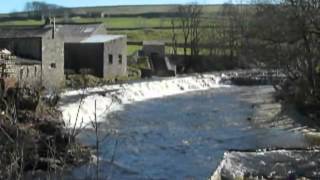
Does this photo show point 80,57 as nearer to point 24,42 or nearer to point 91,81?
point 91,81

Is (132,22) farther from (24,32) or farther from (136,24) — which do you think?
(24,32)

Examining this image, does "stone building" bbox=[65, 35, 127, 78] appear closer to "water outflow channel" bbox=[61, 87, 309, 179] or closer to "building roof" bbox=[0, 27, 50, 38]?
"building roof" bbox=[0, 27, 50, 38]

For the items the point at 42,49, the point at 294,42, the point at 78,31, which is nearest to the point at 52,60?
the point at 42,49

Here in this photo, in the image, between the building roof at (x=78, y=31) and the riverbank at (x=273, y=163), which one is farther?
the building roof at (x=78, y=31)

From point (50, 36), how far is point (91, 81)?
15.7 feet

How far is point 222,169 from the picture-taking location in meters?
18.4

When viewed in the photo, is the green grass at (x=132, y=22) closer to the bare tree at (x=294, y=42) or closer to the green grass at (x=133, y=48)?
the green grass at (x=133, y=48)

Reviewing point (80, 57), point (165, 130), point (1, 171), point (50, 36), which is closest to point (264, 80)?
point (80, 57)

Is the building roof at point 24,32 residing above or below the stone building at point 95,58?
above

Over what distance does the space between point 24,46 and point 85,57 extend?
9.10 metres

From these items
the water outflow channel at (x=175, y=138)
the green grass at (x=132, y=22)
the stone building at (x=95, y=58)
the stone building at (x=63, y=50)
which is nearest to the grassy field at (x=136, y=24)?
the green grass at (x=132, y=22)

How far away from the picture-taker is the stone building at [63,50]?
44125mm

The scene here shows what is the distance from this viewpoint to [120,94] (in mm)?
39938

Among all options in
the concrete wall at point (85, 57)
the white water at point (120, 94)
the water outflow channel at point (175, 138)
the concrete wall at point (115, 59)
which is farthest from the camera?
the concrete wall at point (115, 59)
